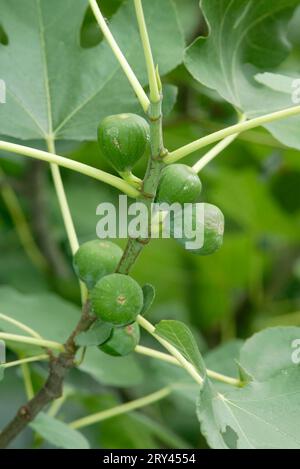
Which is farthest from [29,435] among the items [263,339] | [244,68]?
[244,68]

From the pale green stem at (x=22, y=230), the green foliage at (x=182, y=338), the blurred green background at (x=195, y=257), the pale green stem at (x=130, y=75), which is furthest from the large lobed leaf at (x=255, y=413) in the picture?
the pale green stem at (x=22, y=230)

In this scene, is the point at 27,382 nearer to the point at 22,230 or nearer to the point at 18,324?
the point at 18,324

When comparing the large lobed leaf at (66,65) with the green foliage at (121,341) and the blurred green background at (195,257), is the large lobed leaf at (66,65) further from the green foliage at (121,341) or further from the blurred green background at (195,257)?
the blurred green background at (195,257)

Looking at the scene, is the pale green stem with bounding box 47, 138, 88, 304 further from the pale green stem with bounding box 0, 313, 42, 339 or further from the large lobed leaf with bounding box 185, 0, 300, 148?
the large lobed leaf with bounding box 185, 0, 300, 148

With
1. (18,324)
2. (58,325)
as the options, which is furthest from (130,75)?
(58,325)

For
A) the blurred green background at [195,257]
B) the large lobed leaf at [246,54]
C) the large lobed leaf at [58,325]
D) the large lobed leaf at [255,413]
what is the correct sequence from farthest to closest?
the blurred green background at [195,257]
the large lobed leaf at [58,325]
the large lobed leaf at [246,54]
the large lobed leaf at [255,413]

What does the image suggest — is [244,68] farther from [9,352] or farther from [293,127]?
[9,352]

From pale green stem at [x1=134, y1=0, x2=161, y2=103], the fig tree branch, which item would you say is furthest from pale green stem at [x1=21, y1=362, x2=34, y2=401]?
pale green stem at [x1=134, y1=0, x2=161, y2=103]
